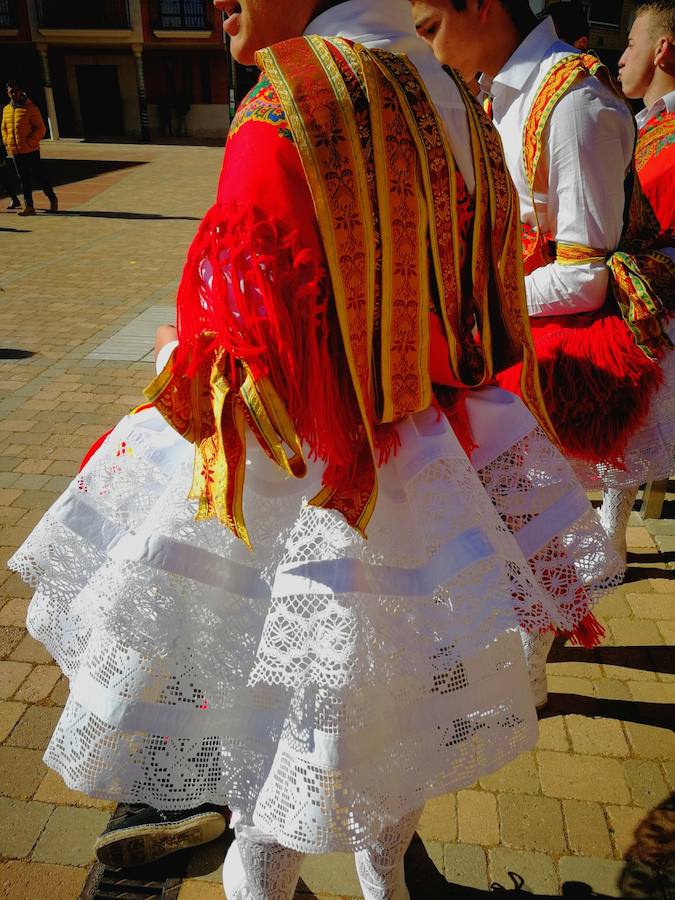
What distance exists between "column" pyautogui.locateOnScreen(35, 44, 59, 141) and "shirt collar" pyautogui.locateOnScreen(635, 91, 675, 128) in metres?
26.8

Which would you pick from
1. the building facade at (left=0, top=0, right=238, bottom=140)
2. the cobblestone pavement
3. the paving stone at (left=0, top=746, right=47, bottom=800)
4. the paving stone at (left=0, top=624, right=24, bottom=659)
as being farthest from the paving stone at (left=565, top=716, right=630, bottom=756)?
the building facade at (left=0, top=0, right=238, bottom=140)

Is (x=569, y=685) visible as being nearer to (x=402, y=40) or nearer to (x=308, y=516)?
(x=308, y=516)

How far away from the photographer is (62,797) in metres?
2.01

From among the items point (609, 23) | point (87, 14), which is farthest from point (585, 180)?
point (87, 14)

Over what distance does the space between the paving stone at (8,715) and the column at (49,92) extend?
2685 centimetres

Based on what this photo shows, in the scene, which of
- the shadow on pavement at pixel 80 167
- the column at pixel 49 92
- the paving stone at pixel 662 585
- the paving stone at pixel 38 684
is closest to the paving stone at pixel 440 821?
the paving stone at pixel 38 684

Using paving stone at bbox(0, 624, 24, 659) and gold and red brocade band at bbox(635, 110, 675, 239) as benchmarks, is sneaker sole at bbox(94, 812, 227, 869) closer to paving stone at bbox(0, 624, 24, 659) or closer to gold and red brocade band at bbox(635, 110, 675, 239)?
paving stone at bbox(0, 624, 24, 659)

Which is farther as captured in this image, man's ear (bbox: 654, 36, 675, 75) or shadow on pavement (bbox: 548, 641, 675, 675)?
shadow on pavement (bbox: 548, 641, 675, 675)

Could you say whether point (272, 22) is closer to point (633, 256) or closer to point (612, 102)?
point (612, 102)

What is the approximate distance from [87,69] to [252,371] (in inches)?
1267

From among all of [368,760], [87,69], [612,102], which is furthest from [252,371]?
[87,69]

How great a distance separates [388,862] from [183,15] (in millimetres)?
32196

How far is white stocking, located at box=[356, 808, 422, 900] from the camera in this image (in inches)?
55.2

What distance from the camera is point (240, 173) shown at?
1.02 m
